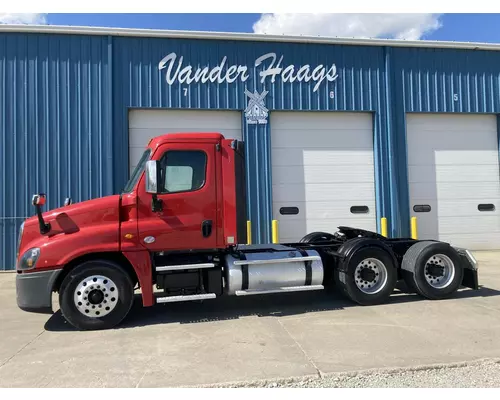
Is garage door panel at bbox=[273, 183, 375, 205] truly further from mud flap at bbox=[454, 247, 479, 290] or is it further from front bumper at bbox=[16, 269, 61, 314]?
front bumper at bbox=[16, 269, 61, 314]

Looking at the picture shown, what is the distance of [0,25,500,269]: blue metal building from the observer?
10711 mm

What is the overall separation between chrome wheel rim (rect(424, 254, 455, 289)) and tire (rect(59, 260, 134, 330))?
15.5 ft

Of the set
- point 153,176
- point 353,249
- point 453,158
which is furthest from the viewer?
point 453,158

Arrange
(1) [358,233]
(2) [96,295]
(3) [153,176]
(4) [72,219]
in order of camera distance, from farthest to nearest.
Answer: (1) [358,233], (4) [72,219], (2) [96,295], (3) [153,176]

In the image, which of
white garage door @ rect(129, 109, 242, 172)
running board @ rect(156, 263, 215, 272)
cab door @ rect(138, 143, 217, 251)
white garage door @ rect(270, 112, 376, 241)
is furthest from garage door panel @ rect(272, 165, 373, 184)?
running board @ rect(156, 263, 215, 272)

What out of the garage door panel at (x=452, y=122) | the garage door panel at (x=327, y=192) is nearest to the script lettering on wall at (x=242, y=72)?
the garage door panel at (x=327, y=192)

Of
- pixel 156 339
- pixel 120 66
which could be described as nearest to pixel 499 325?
pixel 156 339

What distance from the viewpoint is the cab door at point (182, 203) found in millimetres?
5652

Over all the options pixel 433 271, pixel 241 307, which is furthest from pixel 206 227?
pixel 433 271

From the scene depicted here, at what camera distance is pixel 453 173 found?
503 inches

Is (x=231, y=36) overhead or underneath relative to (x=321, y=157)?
overhead

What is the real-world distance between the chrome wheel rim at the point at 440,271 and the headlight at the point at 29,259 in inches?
230

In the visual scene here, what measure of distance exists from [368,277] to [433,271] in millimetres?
1165

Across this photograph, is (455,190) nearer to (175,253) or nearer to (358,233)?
(358,233)
